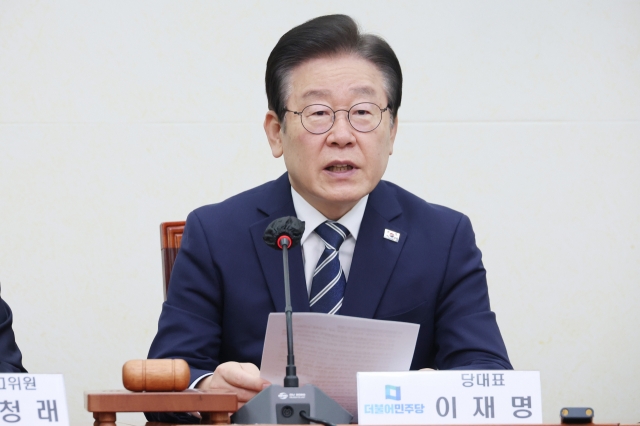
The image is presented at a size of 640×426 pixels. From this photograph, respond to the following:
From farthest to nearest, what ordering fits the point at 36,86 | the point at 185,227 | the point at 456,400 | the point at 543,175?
the point at 543,175 < the point at 36,86 < the point at 185,227 < the point at 456,400

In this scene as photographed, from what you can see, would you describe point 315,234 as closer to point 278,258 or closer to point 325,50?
point 278,258

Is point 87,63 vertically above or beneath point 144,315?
above

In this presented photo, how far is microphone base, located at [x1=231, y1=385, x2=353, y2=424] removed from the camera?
1417 millimetres

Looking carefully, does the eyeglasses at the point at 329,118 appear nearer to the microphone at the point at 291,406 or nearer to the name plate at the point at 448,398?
the microphone at the point at 291,406

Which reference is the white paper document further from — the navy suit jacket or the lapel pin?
the lapel pin

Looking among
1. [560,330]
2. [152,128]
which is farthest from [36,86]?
[560,330]

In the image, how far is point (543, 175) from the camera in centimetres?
329

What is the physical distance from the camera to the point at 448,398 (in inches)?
53.8

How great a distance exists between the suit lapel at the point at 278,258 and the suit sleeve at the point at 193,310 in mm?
124

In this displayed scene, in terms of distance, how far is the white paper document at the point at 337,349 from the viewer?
1521 mm

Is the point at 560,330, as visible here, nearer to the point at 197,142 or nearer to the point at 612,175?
the point at 612,175

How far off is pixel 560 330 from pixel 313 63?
5.51ft

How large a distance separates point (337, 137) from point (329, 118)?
0.21 feet

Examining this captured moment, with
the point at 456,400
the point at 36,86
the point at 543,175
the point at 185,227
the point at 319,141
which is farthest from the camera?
the point at 543,175
